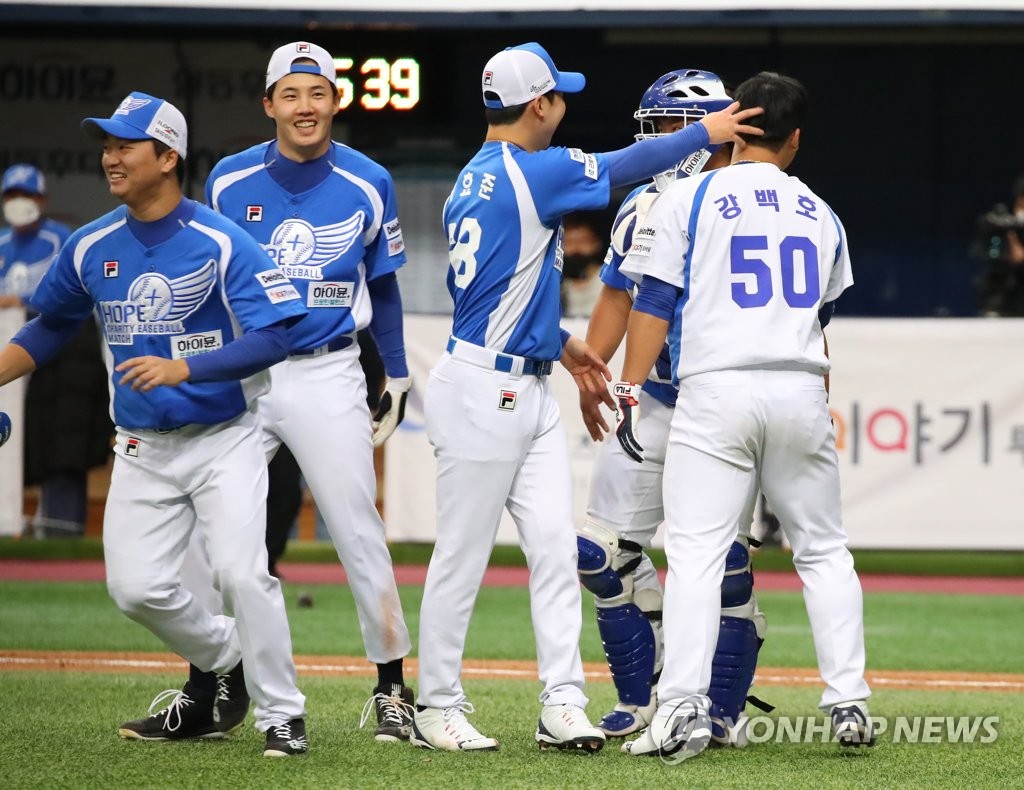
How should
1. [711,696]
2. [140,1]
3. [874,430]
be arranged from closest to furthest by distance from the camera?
[711,696]
[874,430]
[140,1]

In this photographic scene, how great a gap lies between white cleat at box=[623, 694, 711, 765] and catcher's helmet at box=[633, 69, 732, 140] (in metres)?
2.02

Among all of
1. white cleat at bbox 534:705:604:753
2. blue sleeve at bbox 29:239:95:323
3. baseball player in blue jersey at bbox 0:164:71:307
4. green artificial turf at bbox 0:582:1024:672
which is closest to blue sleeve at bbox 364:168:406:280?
blue sleeve at bbox 29:239:95:323

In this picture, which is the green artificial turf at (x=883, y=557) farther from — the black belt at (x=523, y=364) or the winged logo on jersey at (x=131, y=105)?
the winged logo on jersey at (x=131, y=105)

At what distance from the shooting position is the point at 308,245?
5.82m

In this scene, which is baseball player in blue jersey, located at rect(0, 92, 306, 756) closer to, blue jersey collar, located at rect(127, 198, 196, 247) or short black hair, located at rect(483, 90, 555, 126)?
blue jersey collar, located at rect(127, 198, 196, 247)

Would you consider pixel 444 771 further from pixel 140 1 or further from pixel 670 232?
pixel 140 1

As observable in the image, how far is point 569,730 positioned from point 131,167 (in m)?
2.26

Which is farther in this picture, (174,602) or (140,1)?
(140,1)

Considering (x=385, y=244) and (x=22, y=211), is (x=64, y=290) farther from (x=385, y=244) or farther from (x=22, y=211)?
(x=22, y=211)

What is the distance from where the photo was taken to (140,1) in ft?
46.1

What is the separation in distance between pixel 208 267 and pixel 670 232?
4.81 ft

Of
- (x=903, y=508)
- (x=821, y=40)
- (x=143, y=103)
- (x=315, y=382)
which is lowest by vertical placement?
(x=903, y=508)

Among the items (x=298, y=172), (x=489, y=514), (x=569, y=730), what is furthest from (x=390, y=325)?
(x=569, y=730)

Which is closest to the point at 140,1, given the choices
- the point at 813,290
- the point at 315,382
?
the point at 315,382
